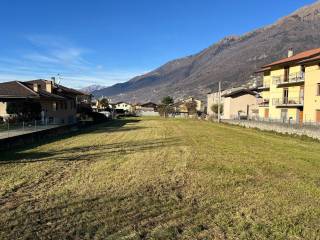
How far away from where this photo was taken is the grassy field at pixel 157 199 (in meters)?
6.30

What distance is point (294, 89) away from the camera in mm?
46094

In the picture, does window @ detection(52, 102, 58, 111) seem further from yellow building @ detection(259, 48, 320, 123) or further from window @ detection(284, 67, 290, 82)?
window @ detection(284, 67, 290, 82)

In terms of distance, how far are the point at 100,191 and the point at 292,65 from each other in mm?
44015

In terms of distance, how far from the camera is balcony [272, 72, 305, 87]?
44.2m

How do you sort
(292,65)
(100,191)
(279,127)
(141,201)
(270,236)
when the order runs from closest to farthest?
(270,236) < (141,201) < (100,191) < (279,127) < (292,65)

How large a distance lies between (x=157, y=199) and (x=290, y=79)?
4268 centimetres

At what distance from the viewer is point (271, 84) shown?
52531mm

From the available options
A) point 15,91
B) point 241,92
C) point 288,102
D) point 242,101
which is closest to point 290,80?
point 288,102

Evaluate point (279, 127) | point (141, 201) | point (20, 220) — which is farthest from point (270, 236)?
point (279, 127)

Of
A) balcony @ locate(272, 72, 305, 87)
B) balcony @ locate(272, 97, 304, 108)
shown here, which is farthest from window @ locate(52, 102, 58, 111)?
balcony @ locate(272, 72, 305, 87)

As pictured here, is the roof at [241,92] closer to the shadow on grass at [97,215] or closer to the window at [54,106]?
the window at [54,106]

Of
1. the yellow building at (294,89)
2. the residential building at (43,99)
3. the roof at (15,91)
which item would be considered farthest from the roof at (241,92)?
the roof at (15,91)

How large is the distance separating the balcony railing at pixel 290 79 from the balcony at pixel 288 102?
7.43 feet

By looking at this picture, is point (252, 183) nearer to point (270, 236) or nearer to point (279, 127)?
point (270, 236)
